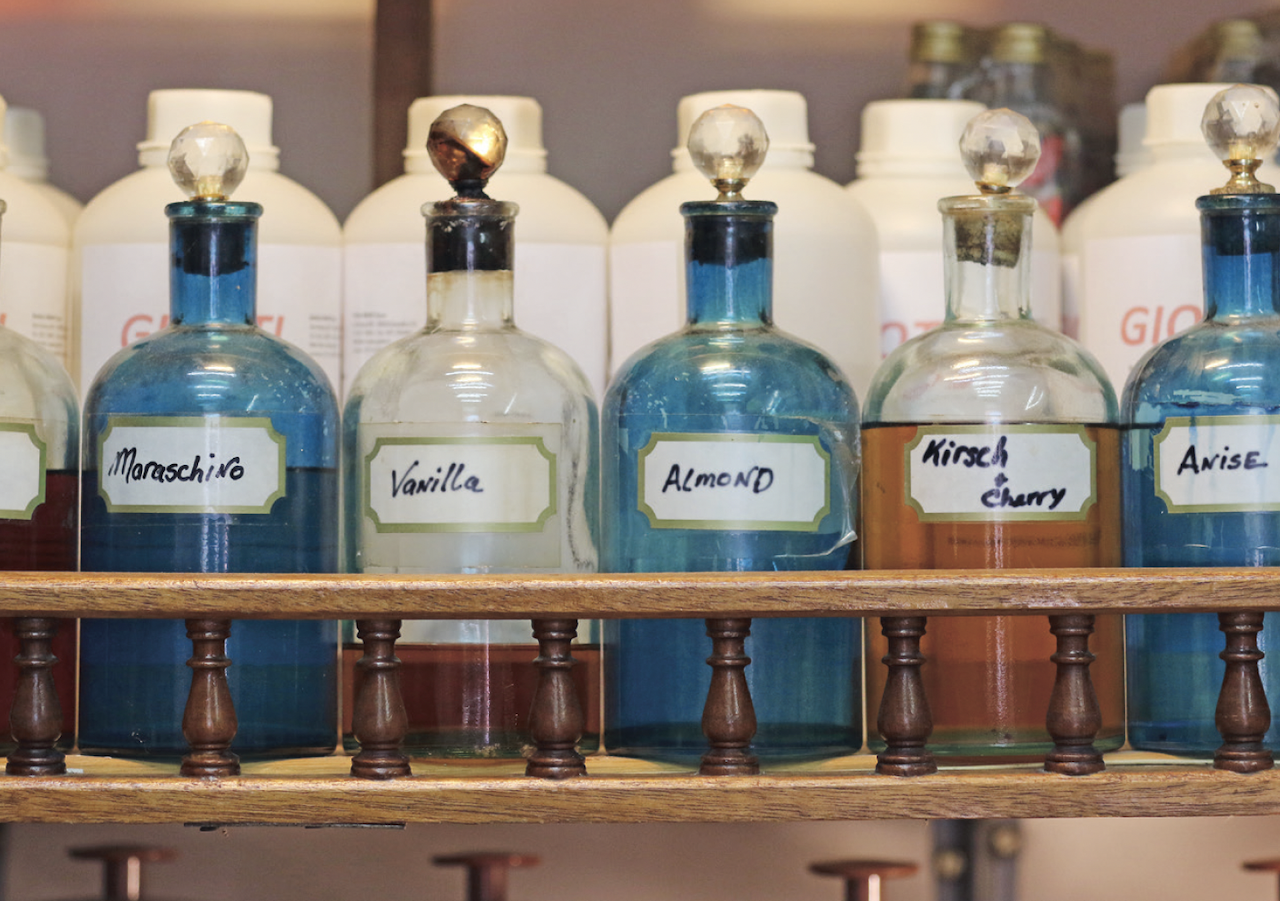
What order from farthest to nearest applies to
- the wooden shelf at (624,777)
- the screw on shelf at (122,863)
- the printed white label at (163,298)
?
the screw on shelf at (122,863) < the printed white label at (163,298) < the wooden shelf at (624,777)

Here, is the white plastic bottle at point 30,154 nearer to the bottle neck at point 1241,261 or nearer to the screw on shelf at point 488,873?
the screw on shelf at point 488,873

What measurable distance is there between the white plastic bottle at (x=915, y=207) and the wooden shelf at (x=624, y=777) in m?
0.18

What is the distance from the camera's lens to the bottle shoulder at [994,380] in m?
0.49

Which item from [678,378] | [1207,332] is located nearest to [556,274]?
[678,378]

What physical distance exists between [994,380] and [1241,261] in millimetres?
89

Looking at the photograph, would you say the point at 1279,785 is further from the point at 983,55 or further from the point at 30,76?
the point at 30,76

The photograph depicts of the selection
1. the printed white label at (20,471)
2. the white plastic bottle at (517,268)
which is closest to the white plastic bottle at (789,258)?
the white plastic bottle at (517,268)

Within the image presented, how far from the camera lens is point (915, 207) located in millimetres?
618

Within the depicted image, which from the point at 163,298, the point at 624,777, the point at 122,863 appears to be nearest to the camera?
the point at 624,777

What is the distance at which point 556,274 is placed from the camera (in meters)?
0.60

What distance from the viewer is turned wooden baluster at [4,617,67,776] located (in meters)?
0.45

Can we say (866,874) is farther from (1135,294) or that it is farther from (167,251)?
(167,251)

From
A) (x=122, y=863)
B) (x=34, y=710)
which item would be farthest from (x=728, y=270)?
(x=122, y=863)

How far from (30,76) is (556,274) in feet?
0.96
